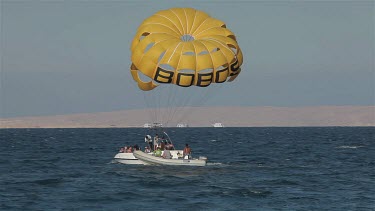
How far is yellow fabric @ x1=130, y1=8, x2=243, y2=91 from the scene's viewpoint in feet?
169

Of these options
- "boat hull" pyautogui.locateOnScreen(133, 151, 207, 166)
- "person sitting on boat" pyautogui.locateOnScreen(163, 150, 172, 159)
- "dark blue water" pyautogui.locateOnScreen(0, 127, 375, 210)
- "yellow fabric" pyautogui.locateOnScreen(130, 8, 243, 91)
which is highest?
"yellow fabric" pyautogui.locateOnScreen(130, 8, 243, 91)

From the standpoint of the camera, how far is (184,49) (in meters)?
51.8

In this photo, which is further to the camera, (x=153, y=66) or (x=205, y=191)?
(x=153, y=66)

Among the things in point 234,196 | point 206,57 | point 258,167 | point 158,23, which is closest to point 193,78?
point 206,57

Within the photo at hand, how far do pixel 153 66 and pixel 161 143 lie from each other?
7.78 metres

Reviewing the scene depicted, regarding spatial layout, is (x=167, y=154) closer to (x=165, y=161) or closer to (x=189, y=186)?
(x=165, y=161)

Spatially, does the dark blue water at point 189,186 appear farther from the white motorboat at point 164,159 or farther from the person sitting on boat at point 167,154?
the person sitting on boat at point 167,154

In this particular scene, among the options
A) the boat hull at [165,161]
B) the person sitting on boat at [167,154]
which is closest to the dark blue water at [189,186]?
the boat hull at [165,161]

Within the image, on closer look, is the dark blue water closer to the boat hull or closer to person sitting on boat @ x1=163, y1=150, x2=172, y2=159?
the boat hull

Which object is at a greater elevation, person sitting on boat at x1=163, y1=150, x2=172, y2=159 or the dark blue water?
person sitting on boat at x1=163, y1=150, x2=172, y2=159

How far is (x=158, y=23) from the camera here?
54375mm

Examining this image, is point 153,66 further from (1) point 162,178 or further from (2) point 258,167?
(2) point 258,167

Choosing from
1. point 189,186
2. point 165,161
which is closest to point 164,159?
point 165,161

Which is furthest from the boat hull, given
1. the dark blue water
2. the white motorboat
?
the dark blue water
